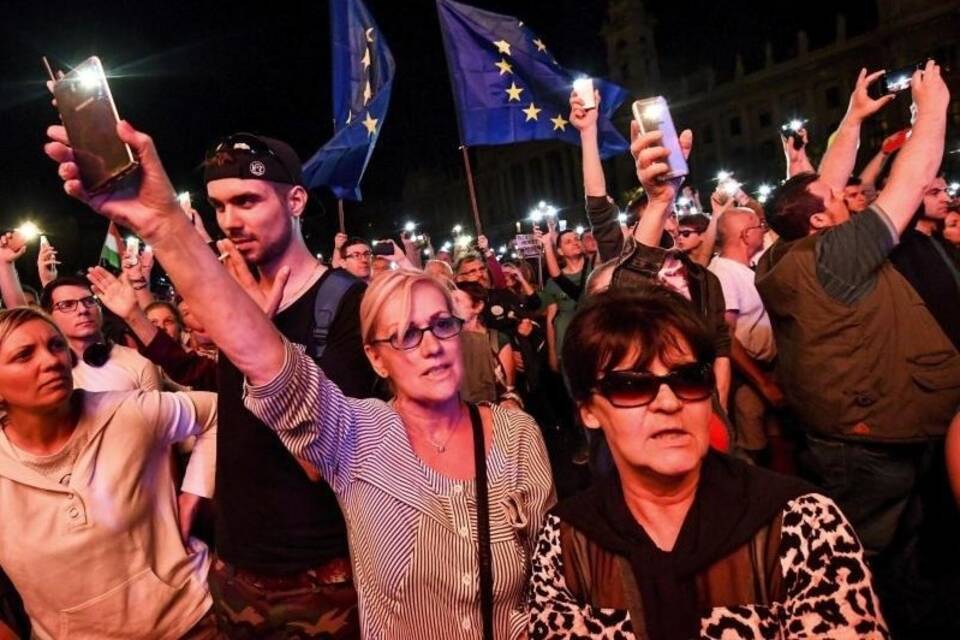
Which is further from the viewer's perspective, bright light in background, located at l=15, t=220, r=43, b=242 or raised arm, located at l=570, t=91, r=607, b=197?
bright light in background, located at l=15, t=220, r=43, b=242

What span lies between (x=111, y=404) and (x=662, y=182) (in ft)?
7.65

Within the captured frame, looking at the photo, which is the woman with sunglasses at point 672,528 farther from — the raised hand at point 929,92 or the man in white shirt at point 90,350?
the man in white shirt at point 90,350

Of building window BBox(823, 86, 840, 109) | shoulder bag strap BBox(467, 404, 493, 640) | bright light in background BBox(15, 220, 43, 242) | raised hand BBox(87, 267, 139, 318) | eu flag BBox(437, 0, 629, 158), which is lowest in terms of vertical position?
shoulder bag strap BBox(467, 404, 493, 640)

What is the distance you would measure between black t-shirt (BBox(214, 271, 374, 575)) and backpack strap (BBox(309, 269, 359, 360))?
0.91ft

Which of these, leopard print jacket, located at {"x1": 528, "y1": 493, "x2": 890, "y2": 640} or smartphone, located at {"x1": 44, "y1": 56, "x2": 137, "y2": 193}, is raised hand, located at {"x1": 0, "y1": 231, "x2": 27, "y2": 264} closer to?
smartphone, located at {"x1": 44, "y1": 56, "x2": 137, "y2": 193}

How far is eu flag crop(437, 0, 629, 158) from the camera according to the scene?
22.6 ft

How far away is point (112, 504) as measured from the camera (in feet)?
8.48

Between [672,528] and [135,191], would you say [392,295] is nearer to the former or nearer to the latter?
[135,191]

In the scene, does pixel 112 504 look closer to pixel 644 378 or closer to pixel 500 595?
pixel 500 595

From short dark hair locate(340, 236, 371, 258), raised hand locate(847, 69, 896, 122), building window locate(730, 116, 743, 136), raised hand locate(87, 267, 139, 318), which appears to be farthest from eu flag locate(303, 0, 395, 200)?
building window locate(730, 116, 743, 136)

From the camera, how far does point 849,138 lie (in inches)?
146

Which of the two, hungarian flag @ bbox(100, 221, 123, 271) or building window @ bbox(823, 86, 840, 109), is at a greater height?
building window @ bbox(823, 86, 840, 109)

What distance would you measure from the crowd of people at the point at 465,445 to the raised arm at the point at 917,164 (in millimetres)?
11

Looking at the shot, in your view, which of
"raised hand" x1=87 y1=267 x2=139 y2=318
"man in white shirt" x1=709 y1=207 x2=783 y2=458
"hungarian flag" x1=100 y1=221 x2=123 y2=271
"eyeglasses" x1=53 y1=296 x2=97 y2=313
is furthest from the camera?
"hungarian flag" x1=100 y1=221 x2=123 y2=271
